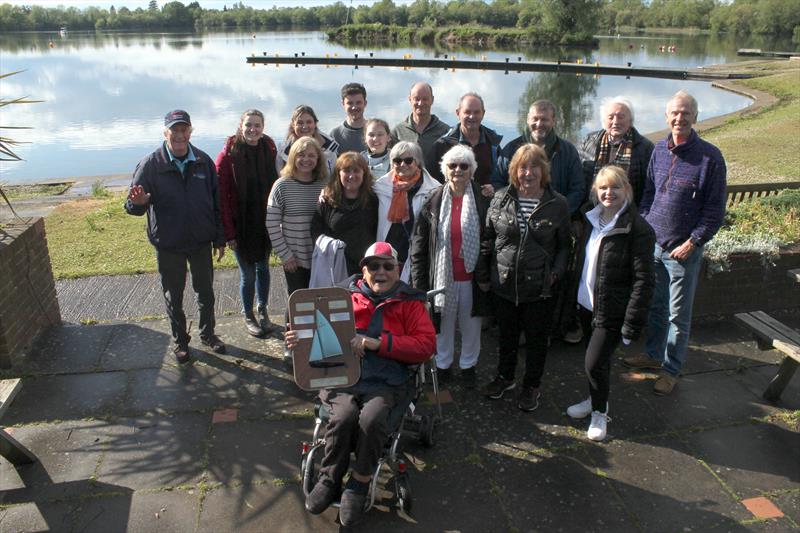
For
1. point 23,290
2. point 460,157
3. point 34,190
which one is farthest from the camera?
point 34,190

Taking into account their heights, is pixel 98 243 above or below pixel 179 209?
below

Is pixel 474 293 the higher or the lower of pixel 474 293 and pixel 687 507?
the higher

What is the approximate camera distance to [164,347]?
5090mm

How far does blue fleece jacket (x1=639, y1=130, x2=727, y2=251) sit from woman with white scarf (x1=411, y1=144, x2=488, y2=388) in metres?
1.24

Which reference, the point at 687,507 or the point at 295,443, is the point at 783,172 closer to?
the point at 687,507

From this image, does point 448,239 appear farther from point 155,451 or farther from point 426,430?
point 155,451

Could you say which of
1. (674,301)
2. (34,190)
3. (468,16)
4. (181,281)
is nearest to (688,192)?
(674,301)

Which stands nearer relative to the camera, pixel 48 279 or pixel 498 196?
pixel 498 196

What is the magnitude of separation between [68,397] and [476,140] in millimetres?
3605

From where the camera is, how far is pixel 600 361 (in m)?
3.86

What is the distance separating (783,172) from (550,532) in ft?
36.3

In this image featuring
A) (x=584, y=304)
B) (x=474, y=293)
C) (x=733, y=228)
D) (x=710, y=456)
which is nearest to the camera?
(x=710, y=456)

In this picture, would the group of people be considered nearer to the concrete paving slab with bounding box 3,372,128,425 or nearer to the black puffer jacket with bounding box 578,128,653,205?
the black puffer jacket with bounding box 578,128,653,205

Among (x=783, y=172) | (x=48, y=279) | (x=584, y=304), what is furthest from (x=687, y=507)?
(x=783, y=172)
